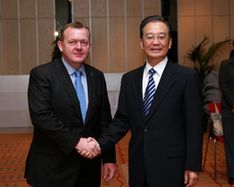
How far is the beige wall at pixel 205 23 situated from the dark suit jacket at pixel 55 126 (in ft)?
25.1

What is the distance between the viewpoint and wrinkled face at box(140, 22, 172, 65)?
258 centimetres

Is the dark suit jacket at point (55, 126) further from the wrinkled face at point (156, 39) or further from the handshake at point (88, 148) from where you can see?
the wrinkled face at point (156, 39)

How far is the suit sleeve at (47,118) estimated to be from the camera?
2.55m

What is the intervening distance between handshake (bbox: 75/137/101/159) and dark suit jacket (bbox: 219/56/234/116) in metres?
2.79

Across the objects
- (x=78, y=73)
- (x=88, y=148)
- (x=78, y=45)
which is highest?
(x=78, y=45)

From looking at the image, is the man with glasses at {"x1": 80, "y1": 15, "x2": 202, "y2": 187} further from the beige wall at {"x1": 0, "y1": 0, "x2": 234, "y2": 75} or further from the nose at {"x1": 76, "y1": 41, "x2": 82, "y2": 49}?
the beige wall at {"x1": 0, "y1": 0, "x2": 234, "y2": 75}

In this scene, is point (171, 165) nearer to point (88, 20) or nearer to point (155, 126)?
point (155, 126)

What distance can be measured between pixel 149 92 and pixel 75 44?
1.75 feet

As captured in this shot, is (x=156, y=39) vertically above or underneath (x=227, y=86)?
above

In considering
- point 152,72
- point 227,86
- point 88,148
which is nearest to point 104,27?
point 227,86

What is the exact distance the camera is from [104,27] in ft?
33.3

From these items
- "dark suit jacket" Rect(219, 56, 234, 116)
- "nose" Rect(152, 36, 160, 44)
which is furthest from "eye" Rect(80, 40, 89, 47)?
"dark suit jacket" Rect(219, 56, 234, 116)

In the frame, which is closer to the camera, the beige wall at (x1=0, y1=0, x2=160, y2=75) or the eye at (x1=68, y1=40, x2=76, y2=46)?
the eye at (x1=68, y1=40, x2=76, y2=46)

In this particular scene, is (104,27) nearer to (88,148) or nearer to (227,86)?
(227,86)
